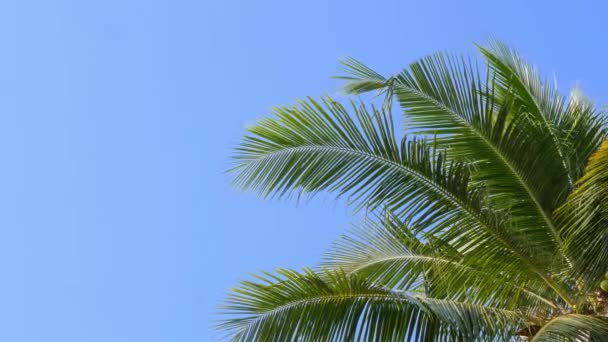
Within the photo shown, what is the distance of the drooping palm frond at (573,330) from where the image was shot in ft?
26.3

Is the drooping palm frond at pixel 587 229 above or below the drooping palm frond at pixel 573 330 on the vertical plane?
above

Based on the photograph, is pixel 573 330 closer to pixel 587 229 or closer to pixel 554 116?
pixel 587 229

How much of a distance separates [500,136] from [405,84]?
1069 mm

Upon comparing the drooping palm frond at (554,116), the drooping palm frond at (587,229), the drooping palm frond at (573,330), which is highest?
the drooping palm frond at (554,116)

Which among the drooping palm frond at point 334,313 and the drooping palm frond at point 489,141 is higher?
the drooping palm frond at point 489,141

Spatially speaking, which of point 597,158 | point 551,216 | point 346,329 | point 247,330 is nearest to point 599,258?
point 551,216

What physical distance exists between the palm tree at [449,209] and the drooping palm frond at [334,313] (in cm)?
1

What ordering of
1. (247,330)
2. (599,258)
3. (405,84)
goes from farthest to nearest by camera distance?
(405,84) < (247,330) < (599,258)

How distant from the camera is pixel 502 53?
412 inches

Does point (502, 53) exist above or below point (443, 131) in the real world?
above

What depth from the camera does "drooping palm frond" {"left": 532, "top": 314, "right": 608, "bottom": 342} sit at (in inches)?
316

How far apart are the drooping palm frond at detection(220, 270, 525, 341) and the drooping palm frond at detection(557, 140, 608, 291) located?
2.24 ft

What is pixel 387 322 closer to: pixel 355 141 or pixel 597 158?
pixel 355 141

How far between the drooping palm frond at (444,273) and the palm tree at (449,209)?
1cm
